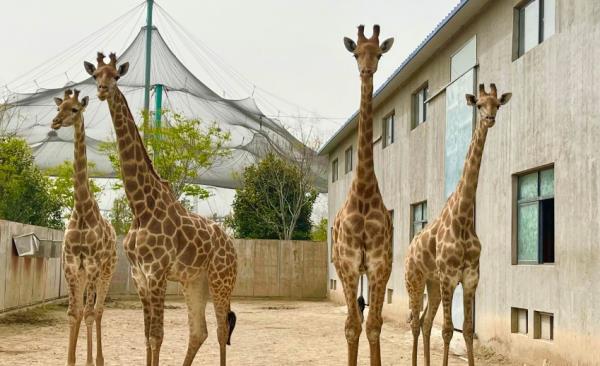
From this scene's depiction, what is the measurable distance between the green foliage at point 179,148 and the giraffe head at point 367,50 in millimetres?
21798

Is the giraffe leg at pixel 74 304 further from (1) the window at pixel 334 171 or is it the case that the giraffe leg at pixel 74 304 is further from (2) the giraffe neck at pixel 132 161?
(1) the window at pixel 334 171

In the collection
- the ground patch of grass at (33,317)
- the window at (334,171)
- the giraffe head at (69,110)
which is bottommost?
the ground patch of grass at (33,317)

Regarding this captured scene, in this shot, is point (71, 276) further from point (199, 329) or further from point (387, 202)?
point (387, 202)

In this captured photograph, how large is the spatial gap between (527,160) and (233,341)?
6.20 meters

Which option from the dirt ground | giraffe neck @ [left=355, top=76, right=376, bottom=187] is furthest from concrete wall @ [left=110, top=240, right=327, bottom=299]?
giraffe neck @ [left=355, top=76, right=376, bottom=187]

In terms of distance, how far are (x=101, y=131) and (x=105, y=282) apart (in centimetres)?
2530

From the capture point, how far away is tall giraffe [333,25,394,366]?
6965mm

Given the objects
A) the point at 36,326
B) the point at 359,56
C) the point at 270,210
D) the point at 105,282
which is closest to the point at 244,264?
the point at 270,210

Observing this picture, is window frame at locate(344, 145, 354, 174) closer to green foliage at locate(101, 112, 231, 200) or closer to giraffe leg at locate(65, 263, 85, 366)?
green foliage at locate(101, 112, 231, 200)

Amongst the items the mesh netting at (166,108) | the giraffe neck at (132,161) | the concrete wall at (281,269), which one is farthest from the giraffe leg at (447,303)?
the mesh netting at (166,108)

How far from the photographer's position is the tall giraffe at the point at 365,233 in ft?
22.9

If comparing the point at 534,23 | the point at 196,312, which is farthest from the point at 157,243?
the point at 534,23

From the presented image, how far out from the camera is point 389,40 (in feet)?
23.8

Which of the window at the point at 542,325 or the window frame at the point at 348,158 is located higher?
the window frame at the point at 348,158
